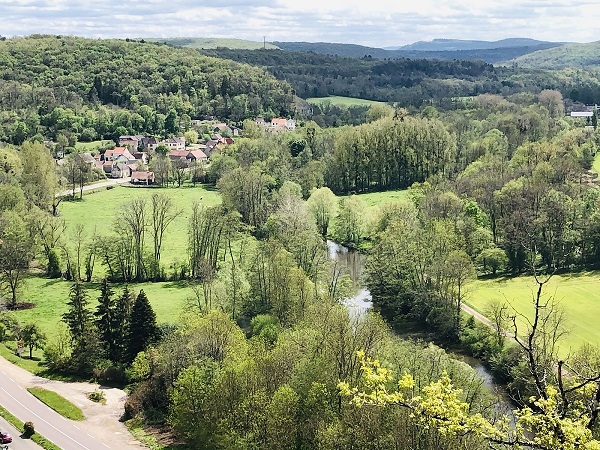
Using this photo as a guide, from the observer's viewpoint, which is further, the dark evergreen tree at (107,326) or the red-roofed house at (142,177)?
the red-roofed house at (142,177)

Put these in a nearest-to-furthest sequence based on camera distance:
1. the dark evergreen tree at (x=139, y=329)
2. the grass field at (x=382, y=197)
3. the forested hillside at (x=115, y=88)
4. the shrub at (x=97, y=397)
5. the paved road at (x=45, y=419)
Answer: the paved road at (x=45, y=419) < the shrub at (x=97, y=397) < the dark evergreen tree at (x=139, y=329) < the grass field at (x=382, y=197) < the forested hillside at (x=115, y=88)

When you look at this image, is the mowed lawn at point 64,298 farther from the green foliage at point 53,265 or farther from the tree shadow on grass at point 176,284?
the green foliage at point 53,265

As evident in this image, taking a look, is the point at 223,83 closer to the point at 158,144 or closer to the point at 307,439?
the point at 158,144

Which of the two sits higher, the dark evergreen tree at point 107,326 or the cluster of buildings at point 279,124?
the cluster of buildings at point 279,124

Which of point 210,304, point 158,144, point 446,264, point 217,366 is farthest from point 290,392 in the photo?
point 158,144

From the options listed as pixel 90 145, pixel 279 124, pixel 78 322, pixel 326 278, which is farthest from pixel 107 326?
pixel 279 124

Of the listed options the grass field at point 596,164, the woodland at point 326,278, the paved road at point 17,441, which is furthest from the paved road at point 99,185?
the grass field at point 596,164
